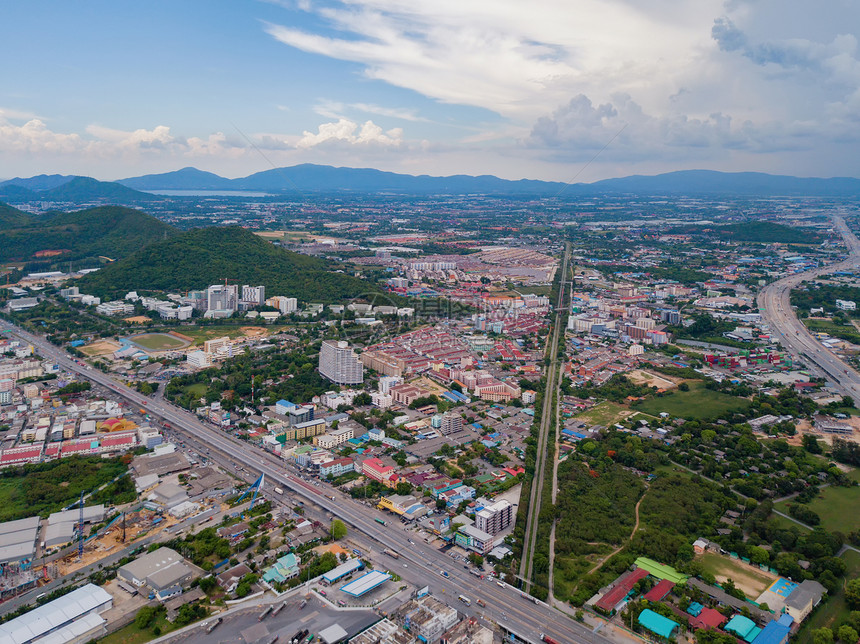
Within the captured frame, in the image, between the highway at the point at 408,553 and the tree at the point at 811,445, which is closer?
the highway at the point at 408,553

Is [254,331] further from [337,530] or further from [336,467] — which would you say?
[337,530]

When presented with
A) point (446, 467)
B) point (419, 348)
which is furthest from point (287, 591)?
point (419, 348)

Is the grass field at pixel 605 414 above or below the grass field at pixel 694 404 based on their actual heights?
below

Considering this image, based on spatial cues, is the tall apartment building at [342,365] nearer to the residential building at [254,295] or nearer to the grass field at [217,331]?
the grass field at [217,331]

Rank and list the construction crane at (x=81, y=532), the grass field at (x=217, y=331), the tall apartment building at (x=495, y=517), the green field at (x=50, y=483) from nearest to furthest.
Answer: the construction crane at (x=81, y=532) < the tall apartment building at (x=495, y=517) < the green field at (x=50, y=483) < the grass field at (x=217, y=331)

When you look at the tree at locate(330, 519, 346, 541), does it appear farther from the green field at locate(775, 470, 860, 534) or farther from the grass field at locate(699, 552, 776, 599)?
the green field at locate(775, 470, 860, 534)

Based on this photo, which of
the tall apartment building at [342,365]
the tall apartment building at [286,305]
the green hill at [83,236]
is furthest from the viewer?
the green hill at [83,236]

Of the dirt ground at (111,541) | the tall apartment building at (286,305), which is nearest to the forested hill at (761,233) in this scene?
the tall apartment building at (286,305)
